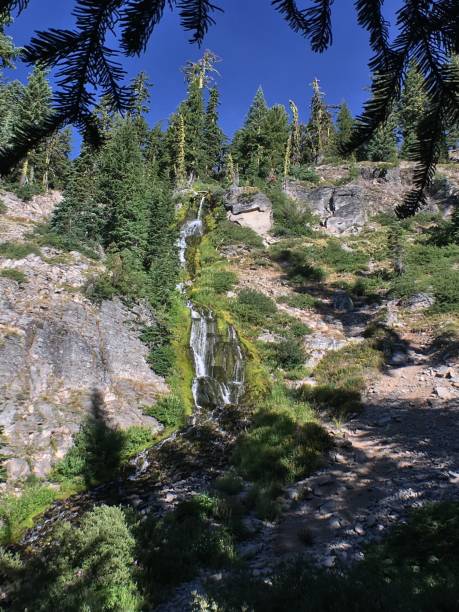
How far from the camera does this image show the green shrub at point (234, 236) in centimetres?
3106

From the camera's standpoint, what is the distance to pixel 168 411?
1280 cm

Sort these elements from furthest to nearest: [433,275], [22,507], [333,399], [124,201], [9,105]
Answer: [9,105] < [124,201] < [433,275] < [333,399] < [22,507]

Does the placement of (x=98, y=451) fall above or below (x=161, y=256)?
below

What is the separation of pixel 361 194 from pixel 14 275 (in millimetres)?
32331

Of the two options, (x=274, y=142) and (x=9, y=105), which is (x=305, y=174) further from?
(x=9, y=105)

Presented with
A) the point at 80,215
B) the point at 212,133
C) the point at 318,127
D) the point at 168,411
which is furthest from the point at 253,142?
the point at 168,411

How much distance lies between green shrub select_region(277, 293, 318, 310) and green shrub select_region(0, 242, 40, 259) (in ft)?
43.5

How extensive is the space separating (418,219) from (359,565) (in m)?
34.2

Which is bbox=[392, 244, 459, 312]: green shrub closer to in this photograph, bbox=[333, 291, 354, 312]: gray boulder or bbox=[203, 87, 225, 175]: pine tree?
bbox=[333, 291, 354, 312]: gray boulder

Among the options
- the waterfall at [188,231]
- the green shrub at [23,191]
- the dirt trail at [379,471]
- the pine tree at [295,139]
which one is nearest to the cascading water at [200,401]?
the dirt trail at [379,471]

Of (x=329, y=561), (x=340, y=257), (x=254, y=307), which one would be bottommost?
(x=329, y=561)

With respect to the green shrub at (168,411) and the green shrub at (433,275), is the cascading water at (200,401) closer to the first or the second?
the green shrub at (168,411)

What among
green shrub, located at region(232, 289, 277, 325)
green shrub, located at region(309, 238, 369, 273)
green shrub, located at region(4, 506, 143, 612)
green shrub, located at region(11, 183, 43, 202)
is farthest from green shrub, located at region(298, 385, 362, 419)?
green shrub, located at region(11, 183, 43, 202)

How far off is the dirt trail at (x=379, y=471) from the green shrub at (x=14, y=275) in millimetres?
12916
